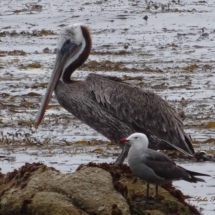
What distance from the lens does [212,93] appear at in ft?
51.4

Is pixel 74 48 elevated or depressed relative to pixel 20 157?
elevated

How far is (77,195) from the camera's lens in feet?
23.1

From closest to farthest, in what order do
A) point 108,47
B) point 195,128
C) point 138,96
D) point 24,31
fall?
point 138,96
point 195,128
point 108,47
point 24,31

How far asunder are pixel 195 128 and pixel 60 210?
20.6 ft

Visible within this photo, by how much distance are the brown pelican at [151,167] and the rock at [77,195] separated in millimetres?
177

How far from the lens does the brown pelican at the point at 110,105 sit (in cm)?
977

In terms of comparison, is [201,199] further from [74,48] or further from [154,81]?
[154,81]

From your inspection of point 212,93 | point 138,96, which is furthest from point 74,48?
point 212,93

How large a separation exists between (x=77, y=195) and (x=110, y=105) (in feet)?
9.51

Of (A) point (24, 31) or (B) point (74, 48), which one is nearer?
(B) point (74, 48)

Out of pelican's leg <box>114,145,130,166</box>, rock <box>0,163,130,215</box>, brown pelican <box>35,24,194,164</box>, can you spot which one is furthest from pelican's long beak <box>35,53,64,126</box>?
rock <box>0,163,130,215</box>

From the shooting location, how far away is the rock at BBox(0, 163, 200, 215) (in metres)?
6.94

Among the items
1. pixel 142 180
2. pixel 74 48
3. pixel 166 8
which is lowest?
pixel 166 8

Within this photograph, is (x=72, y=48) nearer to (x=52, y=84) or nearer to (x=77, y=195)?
(x=52, y=84)
